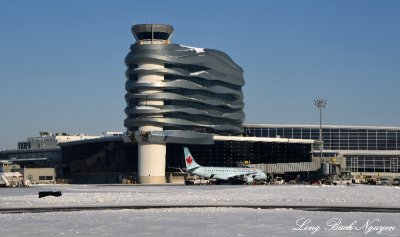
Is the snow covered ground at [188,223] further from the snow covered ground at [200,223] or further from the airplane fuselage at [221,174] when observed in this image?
the airplane fuselage at [221,174]

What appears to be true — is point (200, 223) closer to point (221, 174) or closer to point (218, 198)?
point (218, 198)

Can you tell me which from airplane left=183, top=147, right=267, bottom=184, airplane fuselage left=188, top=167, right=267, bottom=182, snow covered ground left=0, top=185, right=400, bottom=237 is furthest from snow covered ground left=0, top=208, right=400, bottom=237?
airplane fuselage left=188, top=167, right=267, bottom=182

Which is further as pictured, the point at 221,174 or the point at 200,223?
the point at 221,174

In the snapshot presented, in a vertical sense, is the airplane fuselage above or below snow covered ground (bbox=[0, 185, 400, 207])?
above

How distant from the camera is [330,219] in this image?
5278 cm

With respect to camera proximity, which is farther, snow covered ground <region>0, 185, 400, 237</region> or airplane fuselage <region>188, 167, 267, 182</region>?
airplane fuselage <region>188, 167, 267, 182</region>

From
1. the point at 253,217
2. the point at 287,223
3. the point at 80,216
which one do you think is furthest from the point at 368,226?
the point at 80,216

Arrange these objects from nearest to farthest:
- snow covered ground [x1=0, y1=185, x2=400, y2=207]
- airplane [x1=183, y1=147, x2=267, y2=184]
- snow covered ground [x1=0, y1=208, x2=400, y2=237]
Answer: snow covered ground [x1=0, y1=208, x2=400, y2=237] < snow covered ground [x1=0, y1=185, x2=400, y2=207] < airplane [x1=183, y1=147, x2=267, y2=184]

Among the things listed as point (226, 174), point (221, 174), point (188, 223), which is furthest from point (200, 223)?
point (226, 174)

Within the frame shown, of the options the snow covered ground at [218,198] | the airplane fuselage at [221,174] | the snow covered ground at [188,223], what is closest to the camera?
the snow covered ground at [188,223]

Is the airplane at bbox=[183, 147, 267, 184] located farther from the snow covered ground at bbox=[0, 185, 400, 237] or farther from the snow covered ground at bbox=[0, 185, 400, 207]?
the snow covered ground at bbox=[0, 185, 400, 237]

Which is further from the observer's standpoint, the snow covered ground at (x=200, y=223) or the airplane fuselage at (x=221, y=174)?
the airplane fuselage at (x=221, y=174)

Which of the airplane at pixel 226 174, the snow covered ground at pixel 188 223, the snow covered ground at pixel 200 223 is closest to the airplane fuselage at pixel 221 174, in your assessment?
the airplane at pixel 226 174

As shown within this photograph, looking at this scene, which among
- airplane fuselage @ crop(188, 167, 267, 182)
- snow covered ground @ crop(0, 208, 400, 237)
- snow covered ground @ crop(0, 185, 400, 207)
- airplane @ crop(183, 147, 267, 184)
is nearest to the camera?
snow covered ground @ crop(0, 208, 400, 237)
